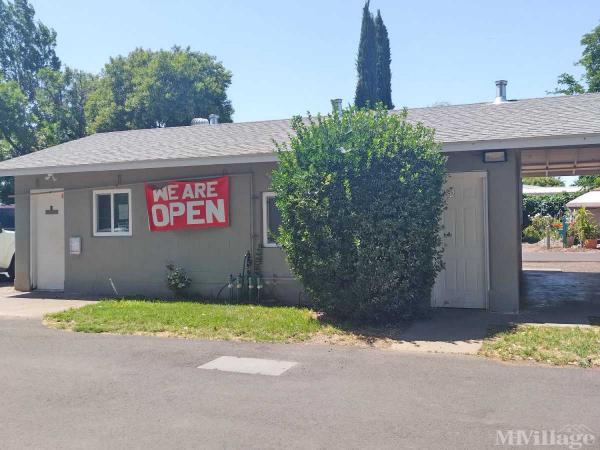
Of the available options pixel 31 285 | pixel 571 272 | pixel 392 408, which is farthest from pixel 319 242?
pixel 571 272

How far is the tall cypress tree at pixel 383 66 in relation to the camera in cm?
3067

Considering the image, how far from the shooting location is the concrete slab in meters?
6.57

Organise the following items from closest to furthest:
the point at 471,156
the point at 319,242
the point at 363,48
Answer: the point at 319,242, the point at 471,156, the point at 363,48

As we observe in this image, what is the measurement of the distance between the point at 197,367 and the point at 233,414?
179cm

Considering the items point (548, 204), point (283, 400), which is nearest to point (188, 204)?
point (283, 400)

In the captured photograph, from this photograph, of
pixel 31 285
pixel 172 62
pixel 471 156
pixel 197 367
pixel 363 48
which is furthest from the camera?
pixel 172 62

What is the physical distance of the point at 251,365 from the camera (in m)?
6.84

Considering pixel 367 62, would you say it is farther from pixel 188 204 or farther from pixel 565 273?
pixel 188 204

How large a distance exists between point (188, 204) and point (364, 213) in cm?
475

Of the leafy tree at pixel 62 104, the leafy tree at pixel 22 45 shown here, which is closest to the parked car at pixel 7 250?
the leafy tree at pixel 62 104

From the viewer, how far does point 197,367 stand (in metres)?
6.78

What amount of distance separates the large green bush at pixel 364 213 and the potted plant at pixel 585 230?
1813 centimetres

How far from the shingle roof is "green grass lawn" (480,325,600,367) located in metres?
3.04

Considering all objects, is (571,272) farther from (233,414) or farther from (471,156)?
(233,414)
